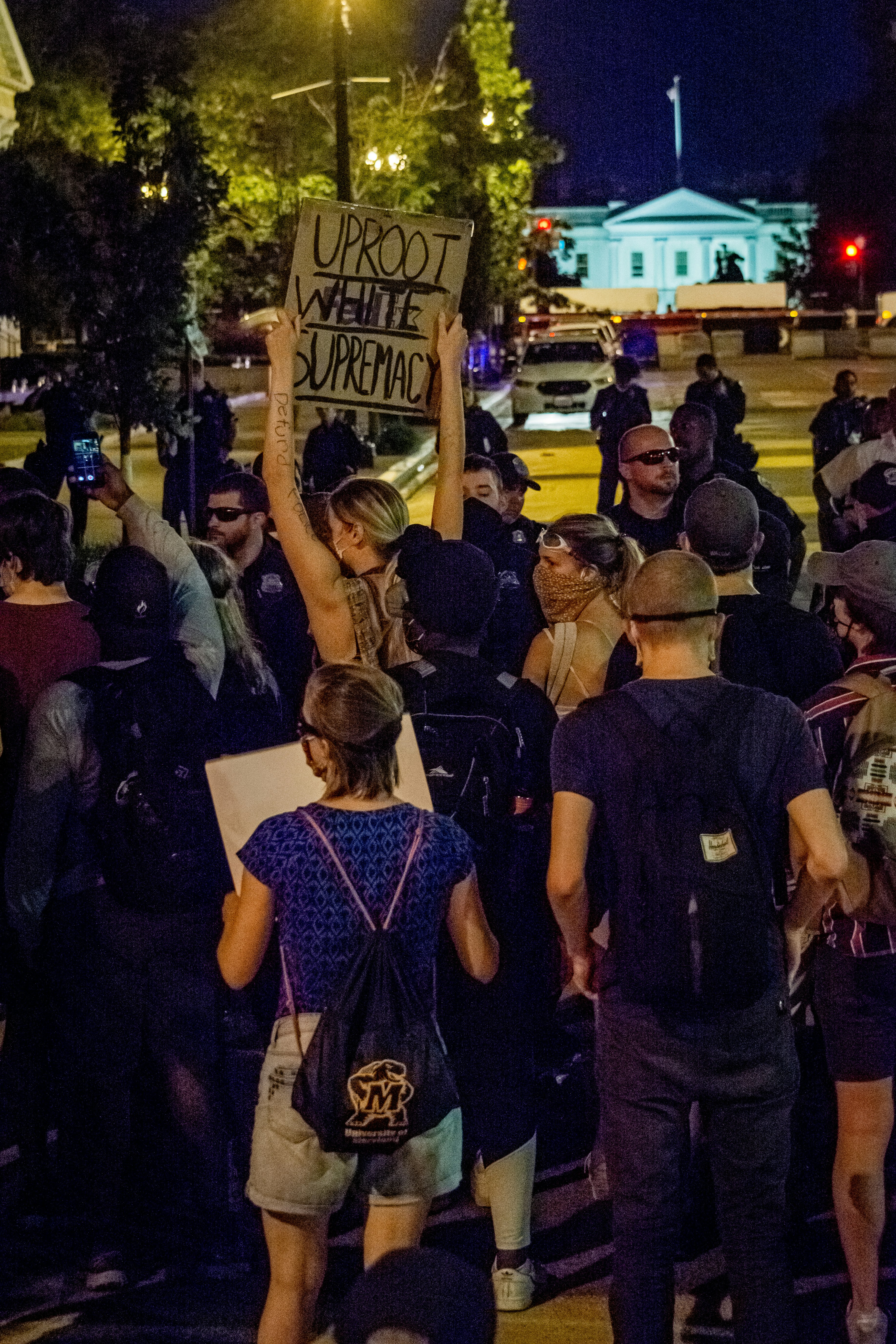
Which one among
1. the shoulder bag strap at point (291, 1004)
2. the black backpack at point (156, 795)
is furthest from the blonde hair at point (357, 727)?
the black backpack at point (156, 795)

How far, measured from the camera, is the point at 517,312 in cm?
5725

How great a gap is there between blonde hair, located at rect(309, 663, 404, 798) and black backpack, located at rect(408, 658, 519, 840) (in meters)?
0.60

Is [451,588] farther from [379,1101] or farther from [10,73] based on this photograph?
[10,73]

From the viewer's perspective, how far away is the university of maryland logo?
3.42 metres

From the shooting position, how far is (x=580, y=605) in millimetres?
5137

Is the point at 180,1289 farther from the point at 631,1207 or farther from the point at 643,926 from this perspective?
the point at 643,926

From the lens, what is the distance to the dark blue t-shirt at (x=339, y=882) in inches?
136

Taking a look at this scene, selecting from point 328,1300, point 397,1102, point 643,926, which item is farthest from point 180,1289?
point 643,926

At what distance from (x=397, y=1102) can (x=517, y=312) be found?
55311 mm

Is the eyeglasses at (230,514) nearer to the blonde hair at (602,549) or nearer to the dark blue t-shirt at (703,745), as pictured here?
the blonde hair at (602,549)

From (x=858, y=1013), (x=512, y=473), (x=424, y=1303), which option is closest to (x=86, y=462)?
(x=512, y=473)


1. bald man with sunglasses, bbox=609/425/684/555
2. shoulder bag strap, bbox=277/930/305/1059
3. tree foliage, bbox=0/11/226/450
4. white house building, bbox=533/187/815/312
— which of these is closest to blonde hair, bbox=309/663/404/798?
shoulder bag strap, bbox=277/930/305/1059

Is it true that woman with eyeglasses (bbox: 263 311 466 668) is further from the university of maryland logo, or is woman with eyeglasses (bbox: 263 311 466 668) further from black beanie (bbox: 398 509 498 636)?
the university of maryland logo

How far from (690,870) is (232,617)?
7.33 feet
